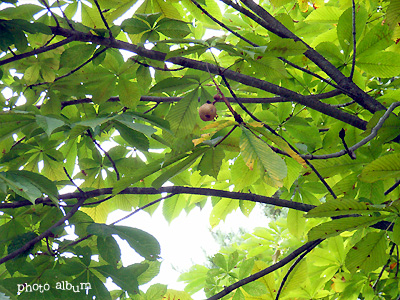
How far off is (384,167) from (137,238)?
2.31ft

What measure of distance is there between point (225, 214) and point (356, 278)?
0.85 metres

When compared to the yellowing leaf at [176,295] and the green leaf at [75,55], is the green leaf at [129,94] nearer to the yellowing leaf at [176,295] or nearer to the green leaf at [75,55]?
the green leaf at [75,55]

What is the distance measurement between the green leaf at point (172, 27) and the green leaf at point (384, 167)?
0.69 meters

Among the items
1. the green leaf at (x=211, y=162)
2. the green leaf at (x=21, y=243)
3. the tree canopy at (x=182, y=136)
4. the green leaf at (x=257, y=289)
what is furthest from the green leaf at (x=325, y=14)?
the green leaf at (x=21, y=243)

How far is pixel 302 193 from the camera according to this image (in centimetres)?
171

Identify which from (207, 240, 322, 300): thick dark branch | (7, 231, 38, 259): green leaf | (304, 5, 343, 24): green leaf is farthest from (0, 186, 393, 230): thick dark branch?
(304, 5, 343, 24): green leaf

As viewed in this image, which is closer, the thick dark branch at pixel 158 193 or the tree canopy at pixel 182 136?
the tree canopy at pixel 182 136

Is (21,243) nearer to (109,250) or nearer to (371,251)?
(109,250)

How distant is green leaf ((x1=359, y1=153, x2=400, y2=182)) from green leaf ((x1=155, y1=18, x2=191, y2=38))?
0.69 metres

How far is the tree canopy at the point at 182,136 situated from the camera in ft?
2.78

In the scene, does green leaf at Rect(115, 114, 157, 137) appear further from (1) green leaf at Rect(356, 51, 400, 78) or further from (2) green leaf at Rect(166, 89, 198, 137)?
(1) green leaf at Rect(356, 51, 400, 78)

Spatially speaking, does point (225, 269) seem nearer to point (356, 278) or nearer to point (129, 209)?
point (129, 209)

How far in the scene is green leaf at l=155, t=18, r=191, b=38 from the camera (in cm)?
112

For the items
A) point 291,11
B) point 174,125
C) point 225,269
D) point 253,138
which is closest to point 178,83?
point 174,125
